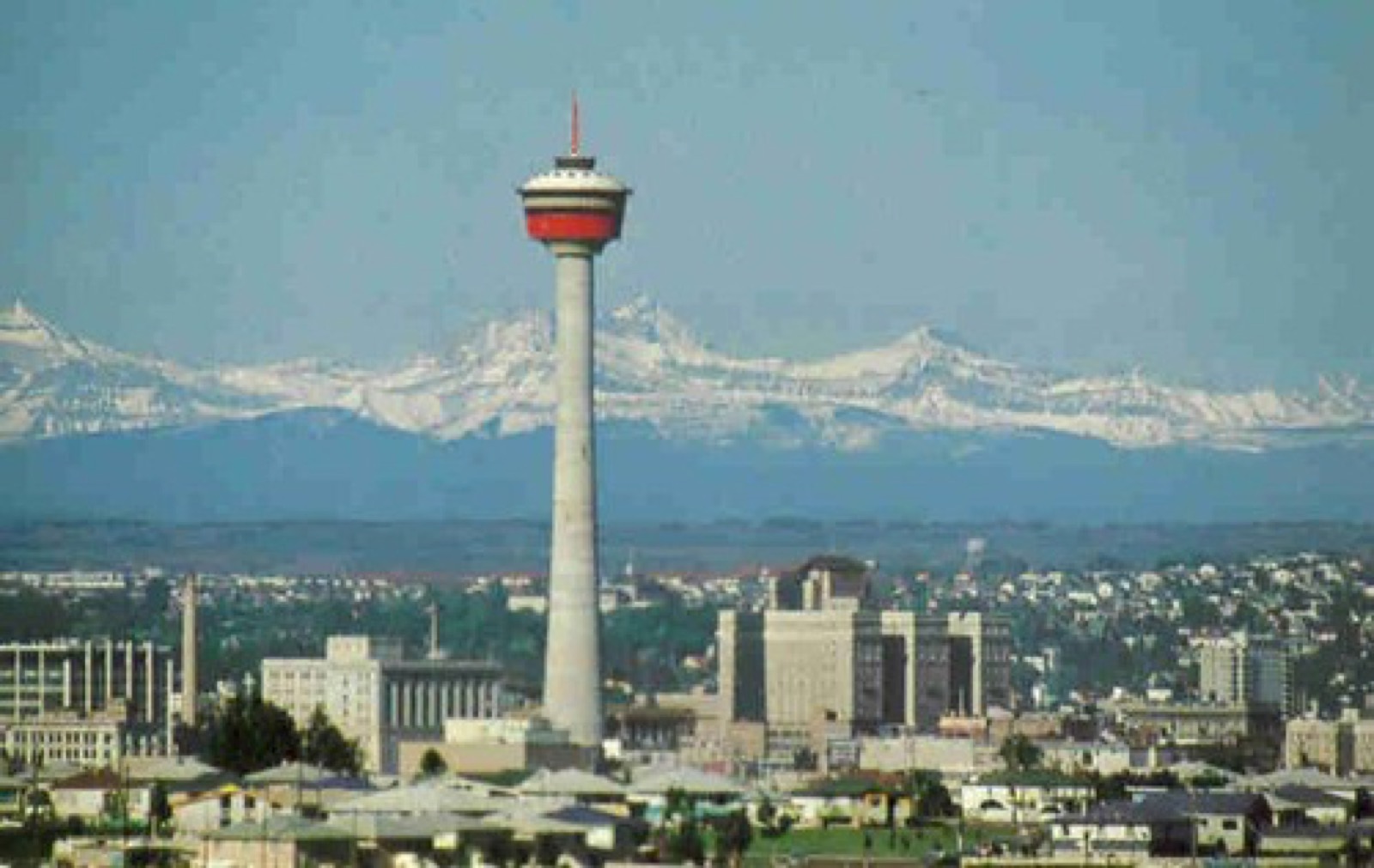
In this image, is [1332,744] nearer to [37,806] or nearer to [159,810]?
[37,806]

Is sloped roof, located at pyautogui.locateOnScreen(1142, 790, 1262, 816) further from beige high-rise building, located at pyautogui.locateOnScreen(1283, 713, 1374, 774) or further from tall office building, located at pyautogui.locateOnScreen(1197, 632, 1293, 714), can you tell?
tall office building, located at pyautogui.locateOnScreen(1197, 632, 1293, 714)

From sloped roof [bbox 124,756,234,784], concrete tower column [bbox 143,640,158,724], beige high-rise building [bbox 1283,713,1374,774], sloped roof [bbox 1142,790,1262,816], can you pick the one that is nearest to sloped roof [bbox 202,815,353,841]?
sloped roof [bbox 1142,790,1262,816]

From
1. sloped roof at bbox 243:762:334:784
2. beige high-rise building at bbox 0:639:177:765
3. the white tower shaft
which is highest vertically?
the white tower shaft

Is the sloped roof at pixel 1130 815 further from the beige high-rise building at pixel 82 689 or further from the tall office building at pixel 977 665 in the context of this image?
the tall office building at pixel 977 665

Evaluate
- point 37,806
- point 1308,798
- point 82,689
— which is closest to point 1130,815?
point 1308,798

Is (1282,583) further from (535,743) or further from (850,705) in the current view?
(535,743)

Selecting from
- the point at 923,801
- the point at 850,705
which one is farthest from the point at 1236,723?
the point at 923,801
